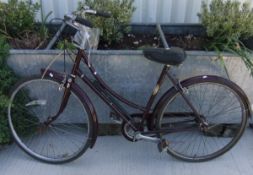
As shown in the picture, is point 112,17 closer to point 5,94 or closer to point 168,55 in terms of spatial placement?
point 168,55

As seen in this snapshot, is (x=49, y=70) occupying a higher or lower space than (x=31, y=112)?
higher

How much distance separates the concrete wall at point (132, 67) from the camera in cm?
288

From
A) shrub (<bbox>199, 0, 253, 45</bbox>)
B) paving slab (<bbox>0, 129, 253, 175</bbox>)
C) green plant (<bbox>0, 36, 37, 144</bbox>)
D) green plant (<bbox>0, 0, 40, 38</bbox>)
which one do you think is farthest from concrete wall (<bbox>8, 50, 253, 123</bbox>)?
paving slab (<bbox>0, 129, 253, 175</bbox>)

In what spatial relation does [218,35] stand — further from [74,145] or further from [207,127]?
[74,145]

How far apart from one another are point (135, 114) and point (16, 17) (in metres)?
1.37

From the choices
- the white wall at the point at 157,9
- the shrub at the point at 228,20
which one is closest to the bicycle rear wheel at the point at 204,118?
the shrub at the point at 228,20

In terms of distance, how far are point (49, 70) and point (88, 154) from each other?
0.87 meters

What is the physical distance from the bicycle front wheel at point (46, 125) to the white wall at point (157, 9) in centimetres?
100

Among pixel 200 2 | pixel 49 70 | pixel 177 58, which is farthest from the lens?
pixel 200 2

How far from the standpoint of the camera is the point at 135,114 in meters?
2.91

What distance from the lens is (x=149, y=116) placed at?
2.87 metres

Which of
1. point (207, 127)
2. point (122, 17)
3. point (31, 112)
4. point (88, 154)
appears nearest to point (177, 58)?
point (207, 127)

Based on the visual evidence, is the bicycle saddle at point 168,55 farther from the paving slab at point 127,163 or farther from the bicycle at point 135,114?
the paving slab at point 127,163

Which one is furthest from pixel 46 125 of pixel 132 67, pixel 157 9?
pixel 157 9
